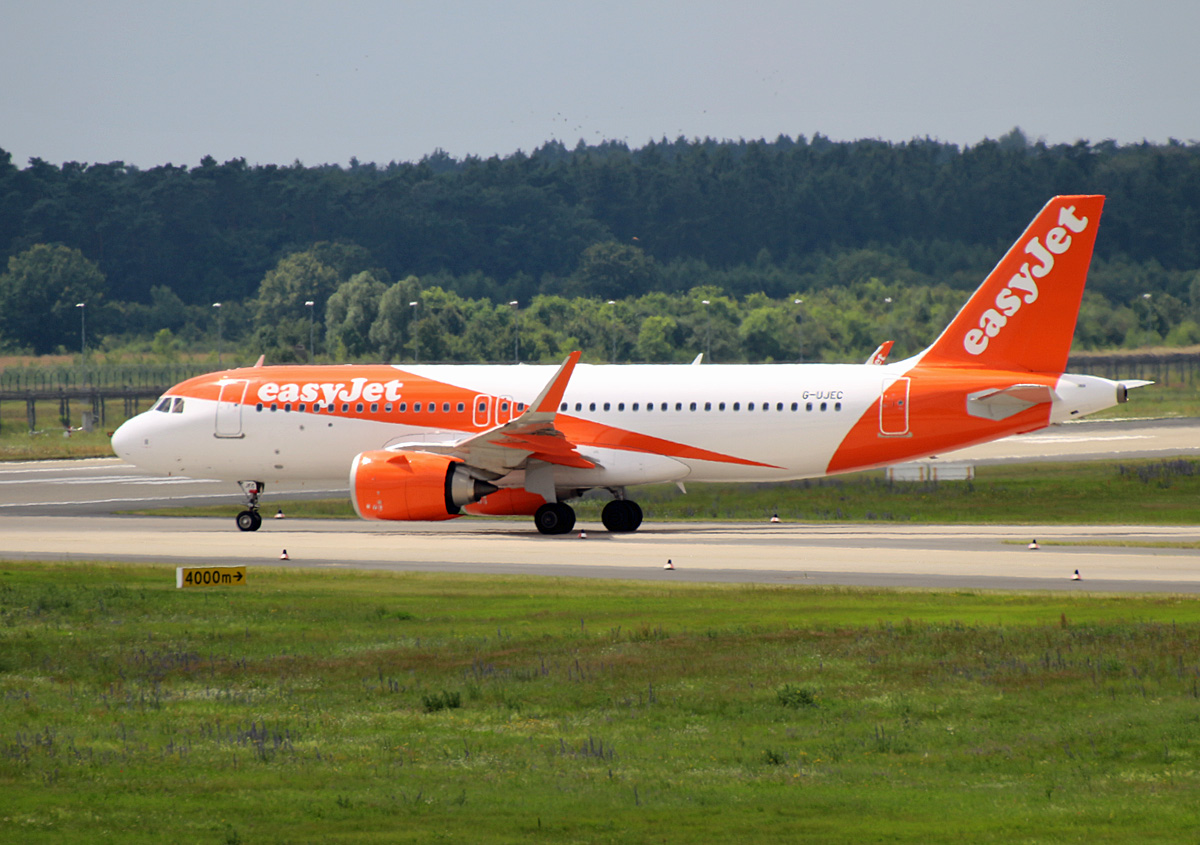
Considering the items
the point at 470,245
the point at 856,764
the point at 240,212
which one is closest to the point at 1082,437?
the point at 856,764

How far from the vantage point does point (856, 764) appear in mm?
12883

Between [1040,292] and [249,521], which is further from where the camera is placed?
[249,521]

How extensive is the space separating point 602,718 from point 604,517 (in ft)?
69.9

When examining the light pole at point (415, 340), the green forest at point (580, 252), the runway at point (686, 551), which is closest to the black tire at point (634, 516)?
the runway at point (686, 551)

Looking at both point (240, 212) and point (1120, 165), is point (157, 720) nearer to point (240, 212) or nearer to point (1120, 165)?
point (1120, 165)

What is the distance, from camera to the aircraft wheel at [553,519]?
3491 cm

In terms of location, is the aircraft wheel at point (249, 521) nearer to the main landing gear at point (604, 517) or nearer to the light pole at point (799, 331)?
the main landing gear at point (604, 517)

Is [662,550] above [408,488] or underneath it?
underneath

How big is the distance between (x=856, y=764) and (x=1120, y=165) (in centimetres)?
12795

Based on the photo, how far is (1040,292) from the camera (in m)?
33.6

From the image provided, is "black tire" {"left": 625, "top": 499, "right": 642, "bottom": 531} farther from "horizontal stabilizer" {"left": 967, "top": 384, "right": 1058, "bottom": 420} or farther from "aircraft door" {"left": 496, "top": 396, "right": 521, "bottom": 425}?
"horizontal stabilizer" {"left": 967, "top": 384, "right": 1058, "bottom": 420}

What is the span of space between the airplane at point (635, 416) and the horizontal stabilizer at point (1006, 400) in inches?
1.3

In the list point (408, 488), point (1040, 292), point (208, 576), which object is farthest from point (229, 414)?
point (1040, 292)

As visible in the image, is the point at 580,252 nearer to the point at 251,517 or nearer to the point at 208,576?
the point at 251,517
